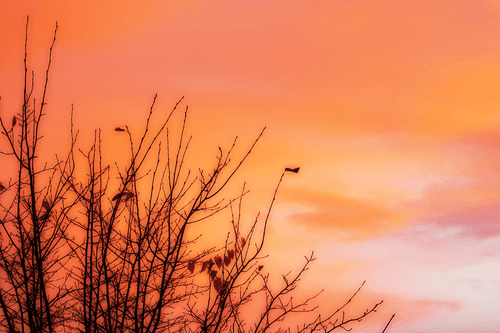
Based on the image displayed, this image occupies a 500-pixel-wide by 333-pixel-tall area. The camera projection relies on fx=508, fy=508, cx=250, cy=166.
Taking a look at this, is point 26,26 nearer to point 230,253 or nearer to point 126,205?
point 126,205

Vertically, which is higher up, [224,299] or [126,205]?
[126,205]

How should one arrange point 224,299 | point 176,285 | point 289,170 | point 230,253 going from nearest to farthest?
point 289,170, point 224,299, point 230,253, point 176,285

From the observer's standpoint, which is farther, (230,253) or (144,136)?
(230,253)

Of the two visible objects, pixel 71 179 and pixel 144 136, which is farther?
pixel 71 179

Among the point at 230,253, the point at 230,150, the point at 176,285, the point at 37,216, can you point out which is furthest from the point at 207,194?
the point at 176,285

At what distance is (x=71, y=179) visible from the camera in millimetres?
5539

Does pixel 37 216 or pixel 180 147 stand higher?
pixel 180 147

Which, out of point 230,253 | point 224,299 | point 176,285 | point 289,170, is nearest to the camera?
point 289,170

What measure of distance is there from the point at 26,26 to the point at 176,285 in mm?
3406

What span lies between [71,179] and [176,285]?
6.12 feet

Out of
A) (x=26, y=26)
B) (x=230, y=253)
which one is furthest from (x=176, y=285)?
(x=26, y=26)

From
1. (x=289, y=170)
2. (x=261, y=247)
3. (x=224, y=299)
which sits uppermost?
(x=289, y=170)

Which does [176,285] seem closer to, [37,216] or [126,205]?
[126,205]

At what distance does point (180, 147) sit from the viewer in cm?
494
